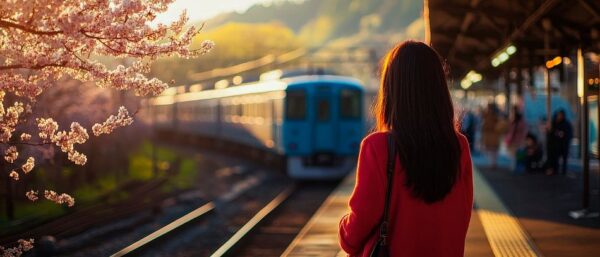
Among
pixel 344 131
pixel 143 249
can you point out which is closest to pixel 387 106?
pixel 143 249

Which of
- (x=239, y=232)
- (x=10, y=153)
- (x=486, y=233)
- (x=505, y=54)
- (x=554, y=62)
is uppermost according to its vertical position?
(x=505, y=54)

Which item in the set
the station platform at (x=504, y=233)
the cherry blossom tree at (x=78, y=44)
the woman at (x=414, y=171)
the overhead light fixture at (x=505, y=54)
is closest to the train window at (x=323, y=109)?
the overhead light fixture at (x=505, y=54)

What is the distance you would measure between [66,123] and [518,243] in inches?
569

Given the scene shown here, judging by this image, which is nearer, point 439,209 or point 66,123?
point 439,209

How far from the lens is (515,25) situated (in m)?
16.1

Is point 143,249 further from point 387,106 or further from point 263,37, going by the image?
point 263,37

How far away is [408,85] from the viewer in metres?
3.32

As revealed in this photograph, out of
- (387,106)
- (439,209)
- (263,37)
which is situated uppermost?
(263,37)

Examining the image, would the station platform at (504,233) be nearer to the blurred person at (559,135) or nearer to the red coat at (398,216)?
the blurred person at (559,135)

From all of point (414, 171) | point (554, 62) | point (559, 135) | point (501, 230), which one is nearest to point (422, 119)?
point (414, 171)

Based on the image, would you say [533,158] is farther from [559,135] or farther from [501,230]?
[501,230]

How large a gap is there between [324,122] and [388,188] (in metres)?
21.0

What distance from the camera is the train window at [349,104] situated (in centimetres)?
2444

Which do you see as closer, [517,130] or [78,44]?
[78,44]
